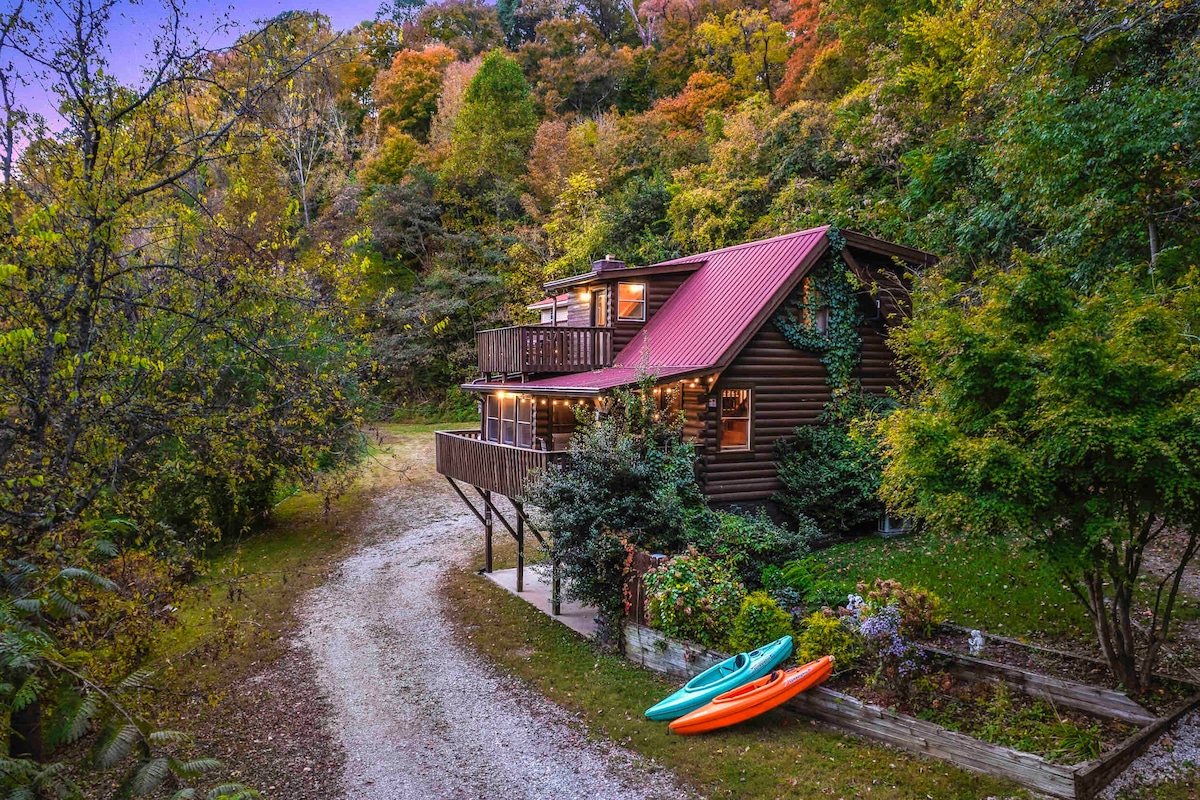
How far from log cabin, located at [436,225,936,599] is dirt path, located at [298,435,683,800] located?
3710 mm

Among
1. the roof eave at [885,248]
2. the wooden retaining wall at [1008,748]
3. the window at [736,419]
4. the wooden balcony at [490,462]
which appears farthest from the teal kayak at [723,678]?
the roof eave at [885,248]

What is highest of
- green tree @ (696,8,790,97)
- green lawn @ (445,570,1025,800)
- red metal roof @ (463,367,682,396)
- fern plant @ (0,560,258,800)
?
green tree @ (696,8,790,97)

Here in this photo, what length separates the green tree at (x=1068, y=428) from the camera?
745 cm

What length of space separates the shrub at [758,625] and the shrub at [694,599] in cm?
26

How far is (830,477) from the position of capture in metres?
17.0

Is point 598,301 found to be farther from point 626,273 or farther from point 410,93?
point 410,93

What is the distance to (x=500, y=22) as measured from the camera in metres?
60.1

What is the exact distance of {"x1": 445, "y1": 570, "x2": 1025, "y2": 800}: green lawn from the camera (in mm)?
7738

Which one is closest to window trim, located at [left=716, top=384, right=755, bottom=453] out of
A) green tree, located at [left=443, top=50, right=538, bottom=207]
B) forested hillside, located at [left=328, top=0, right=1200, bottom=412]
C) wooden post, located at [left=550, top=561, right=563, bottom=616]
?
wooden post, located at [left=550, top=561, right=563, bottom=616]

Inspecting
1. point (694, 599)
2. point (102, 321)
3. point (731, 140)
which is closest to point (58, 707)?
point (102, 321)

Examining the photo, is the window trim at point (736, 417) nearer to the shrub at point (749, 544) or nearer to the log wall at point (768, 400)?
the log wall at point (768, 400)

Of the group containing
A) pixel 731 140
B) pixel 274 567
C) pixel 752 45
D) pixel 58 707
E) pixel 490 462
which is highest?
pixel 752 45

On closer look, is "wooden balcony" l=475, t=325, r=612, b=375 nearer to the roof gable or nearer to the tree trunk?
the roof gable

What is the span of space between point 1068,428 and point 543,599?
12.8 m
